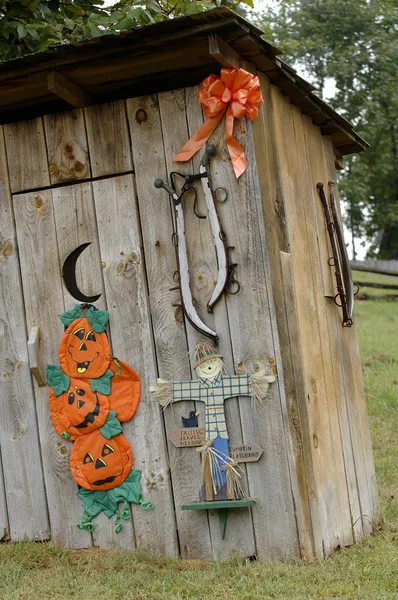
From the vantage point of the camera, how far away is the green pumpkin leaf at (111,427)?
5.16 metres

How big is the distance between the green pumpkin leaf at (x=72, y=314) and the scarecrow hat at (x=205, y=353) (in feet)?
2.46

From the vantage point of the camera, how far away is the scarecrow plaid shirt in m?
4.94

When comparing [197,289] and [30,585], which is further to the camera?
[197,289]

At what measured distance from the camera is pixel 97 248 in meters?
5.27

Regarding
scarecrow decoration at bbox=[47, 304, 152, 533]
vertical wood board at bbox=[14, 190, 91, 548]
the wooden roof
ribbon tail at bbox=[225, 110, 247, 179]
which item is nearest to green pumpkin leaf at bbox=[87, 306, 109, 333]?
scarecrow decoration at bbox=[47, 304, 152, 533]

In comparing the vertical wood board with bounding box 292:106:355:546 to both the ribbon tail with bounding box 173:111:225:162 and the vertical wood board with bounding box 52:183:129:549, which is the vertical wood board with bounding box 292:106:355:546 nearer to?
the ribbon tail with bounding box 173:111:225:162

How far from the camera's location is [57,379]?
208 inches

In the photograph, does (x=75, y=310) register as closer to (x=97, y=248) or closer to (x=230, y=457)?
Answer: (x=97, y=248)

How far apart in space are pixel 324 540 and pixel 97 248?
204 centimetres

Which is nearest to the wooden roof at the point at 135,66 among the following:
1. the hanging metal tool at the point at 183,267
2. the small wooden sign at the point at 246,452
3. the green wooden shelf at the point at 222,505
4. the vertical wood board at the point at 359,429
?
the hanging metal tool at the point at 183,267

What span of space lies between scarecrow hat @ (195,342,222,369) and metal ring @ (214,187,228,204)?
78 cm

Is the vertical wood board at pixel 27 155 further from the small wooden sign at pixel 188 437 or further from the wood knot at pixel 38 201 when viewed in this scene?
the small wooden sign at pixel 188 437

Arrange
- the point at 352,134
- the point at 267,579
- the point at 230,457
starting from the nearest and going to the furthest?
the point at 267,579 → the point at 230,457 → the point at 352,134

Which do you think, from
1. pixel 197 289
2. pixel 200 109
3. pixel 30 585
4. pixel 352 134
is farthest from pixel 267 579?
pixel 352 134
